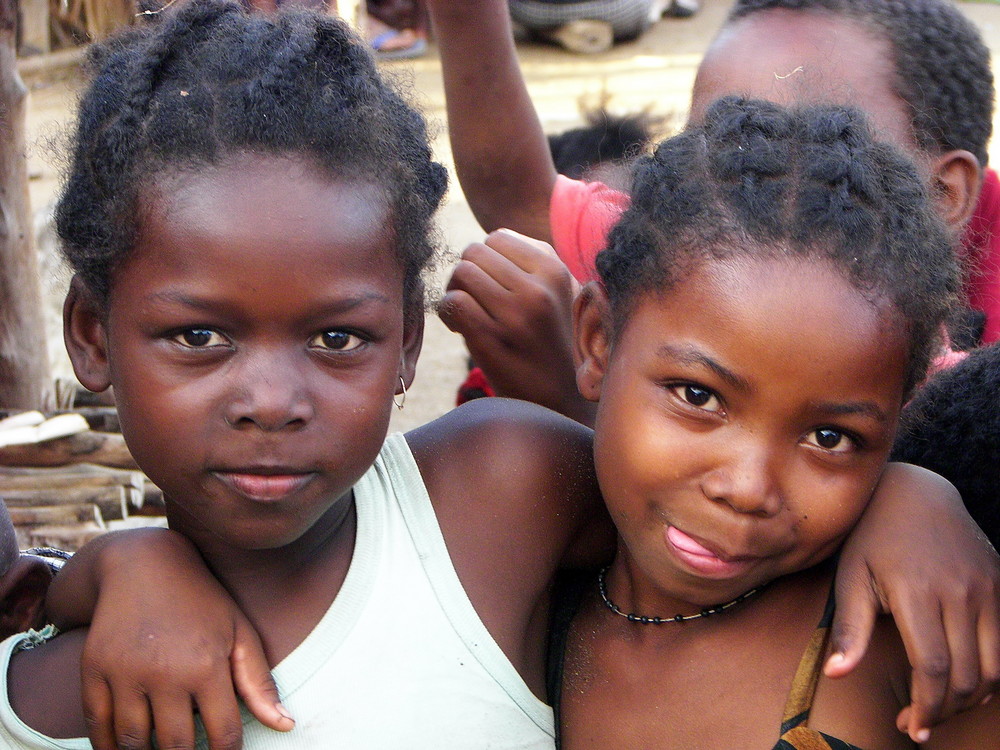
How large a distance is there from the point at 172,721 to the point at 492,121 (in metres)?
1.63

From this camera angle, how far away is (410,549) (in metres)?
1.73

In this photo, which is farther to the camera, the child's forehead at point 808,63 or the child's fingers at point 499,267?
the child's forehead at point 808,63

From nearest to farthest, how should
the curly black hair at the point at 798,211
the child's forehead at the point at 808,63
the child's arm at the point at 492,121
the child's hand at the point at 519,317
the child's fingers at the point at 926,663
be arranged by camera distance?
the child's fingers at the point at 926,663 < the curly black hair at the point at 798,211 < the child's hand at the point at 519,317 < the child's forehead at the point at 808,63 < the child's arm at the point at 492,121

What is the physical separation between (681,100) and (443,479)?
7699mm

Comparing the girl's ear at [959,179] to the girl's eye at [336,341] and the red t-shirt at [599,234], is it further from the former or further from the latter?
the girl's eye at [336,341]

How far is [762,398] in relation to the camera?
1.46 metres

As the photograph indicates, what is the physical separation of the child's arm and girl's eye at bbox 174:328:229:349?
1.32 metres

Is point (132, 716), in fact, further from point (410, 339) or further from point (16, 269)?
point (16, 269)

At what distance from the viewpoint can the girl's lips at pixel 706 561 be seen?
1543mm

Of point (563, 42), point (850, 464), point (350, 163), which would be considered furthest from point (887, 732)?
point (563, 42)

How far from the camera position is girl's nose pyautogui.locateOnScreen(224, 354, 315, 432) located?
4.70ft

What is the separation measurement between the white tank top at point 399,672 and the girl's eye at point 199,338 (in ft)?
1.37

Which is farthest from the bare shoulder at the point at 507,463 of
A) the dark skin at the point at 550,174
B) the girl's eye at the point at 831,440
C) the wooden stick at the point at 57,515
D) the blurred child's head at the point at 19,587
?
the wooden stick at the point at 57,515

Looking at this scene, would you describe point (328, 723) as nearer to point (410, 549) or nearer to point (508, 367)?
point (410, 549)
